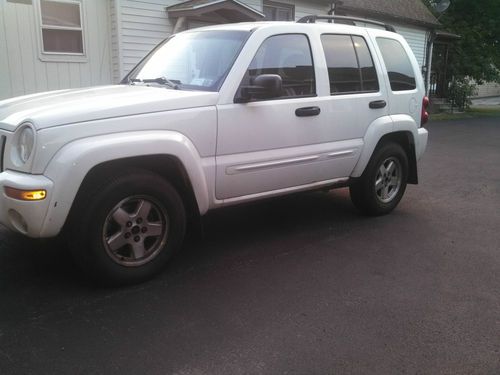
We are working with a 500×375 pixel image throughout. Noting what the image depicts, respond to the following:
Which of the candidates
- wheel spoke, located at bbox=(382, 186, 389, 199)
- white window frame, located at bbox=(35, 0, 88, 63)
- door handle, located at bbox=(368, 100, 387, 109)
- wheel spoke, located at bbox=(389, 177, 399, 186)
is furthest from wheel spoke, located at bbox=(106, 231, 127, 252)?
white window frame, located at bbox=(35, 0, 88, 63)

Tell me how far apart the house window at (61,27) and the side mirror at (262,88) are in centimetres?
673

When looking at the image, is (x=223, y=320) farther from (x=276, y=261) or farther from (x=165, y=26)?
(x=165, y=26)

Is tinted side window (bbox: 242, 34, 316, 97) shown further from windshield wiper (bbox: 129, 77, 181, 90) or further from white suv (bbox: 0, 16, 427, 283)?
windshield wiper (bbox: 129, 77, 181, 90)

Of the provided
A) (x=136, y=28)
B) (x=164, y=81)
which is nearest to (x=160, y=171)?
(x=164, y=81)

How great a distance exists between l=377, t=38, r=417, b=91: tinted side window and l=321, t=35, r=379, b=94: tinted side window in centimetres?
30

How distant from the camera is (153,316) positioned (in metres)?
3.27

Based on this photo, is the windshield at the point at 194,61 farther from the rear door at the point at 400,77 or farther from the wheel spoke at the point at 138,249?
the rear door at the point at 400,77

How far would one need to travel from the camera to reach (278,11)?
14.0 meters

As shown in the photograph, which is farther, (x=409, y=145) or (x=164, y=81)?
(x=409, y=145)

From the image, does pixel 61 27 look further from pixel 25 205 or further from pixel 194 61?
pixel 25 205

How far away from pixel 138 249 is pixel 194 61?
170 cm

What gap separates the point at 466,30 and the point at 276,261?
73.9ft

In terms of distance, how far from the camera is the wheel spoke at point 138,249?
366 cm

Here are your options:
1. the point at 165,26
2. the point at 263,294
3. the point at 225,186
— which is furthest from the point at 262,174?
the point at 165,26
